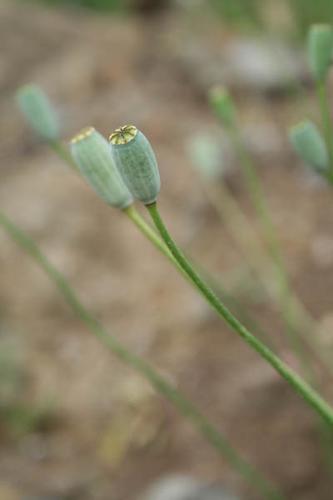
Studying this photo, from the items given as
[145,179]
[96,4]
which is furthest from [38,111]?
[96,4]

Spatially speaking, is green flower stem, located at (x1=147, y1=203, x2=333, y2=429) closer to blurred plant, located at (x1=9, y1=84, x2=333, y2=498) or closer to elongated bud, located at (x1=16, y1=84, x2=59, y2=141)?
blurred plant, located at (x1=9, y1=84, x2=333, y2=498)

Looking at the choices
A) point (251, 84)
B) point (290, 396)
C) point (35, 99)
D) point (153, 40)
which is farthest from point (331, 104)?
point (35, 99)

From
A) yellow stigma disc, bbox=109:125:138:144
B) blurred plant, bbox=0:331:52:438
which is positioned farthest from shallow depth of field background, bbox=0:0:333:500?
yellow stigma disc, bbox=109:125:138:144

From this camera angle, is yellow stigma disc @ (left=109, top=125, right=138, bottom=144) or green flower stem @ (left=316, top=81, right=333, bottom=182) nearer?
yellow stigma disc @ (left=109, top=125, right=138, bottom=144)

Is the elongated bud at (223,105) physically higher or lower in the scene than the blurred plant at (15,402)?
higher

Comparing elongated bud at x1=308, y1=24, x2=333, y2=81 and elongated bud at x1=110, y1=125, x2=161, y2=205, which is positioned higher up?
elongated bud at x1=308, y1=24, x2=333, y2=81

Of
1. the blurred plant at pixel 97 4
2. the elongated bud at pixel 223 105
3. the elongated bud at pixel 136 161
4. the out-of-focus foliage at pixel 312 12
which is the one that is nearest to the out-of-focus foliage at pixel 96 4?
the blurred plant at pixel 97 4

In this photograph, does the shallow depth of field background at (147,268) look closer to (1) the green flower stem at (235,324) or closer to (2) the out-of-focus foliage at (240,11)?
(2) the out-of-focus foliage at (240,11)

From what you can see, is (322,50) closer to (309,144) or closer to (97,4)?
(309,144)
